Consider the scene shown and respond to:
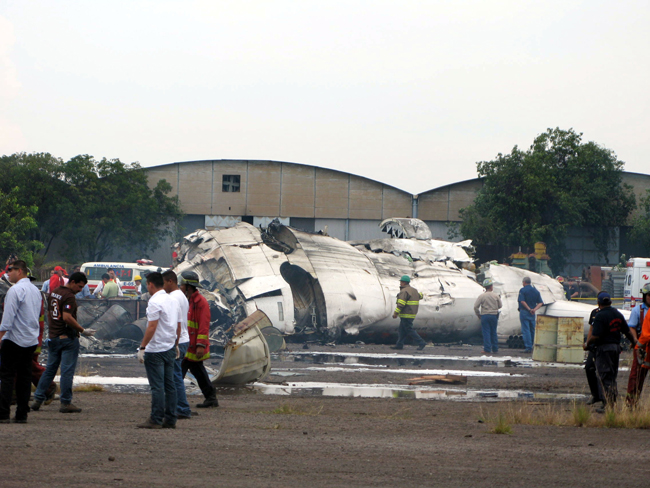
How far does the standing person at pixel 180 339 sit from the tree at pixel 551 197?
114 feet

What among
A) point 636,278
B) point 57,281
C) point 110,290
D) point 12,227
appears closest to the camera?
point 57,281

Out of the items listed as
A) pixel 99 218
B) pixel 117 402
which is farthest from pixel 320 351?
pixel 99 218

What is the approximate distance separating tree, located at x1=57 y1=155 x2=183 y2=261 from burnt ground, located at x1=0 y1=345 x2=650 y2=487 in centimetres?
3419

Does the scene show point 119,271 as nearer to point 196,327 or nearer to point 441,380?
point 441,380

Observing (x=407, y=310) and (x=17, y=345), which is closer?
(x=17, y=345)

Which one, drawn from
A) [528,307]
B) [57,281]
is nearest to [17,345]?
[57,281]

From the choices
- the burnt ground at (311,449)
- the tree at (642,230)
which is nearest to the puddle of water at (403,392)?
the burnt ground at (311,449)

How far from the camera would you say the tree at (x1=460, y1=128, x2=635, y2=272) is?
134ft

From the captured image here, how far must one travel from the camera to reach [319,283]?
18922 millimetres

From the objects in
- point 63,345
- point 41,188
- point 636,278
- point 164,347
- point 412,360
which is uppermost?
point 41,188

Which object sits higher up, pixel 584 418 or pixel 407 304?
pixel 407 304

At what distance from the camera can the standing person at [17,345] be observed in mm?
7230

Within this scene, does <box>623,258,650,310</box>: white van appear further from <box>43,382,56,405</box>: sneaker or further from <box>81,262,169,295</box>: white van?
<box>43,382,56,405</box>: sneaker

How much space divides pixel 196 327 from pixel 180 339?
0.60 m
